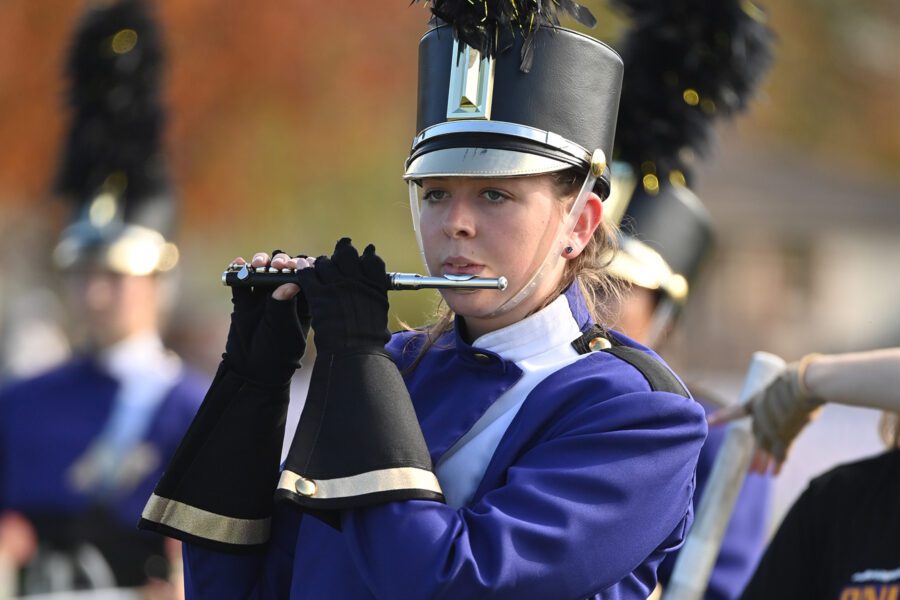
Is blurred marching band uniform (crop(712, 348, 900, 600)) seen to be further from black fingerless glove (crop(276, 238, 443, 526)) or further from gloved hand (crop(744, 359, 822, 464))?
black fingerless glove (crop(276, 238, 443, 526))

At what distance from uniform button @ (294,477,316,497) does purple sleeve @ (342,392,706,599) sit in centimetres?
8

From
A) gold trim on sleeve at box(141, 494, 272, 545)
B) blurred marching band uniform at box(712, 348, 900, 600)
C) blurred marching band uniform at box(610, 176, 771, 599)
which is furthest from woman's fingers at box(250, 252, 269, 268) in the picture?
blurred marching band uniform at box(610, 176, 771, 599)

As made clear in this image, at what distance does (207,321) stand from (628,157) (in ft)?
50.2

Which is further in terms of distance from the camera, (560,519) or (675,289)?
(675,289)

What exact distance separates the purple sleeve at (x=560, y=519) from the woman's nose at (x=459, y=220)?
0.39m

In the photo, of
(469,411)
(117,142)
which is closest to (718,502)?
(469,411)

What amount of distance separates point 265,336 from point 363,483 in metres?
0.48

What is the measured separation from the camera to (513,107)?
9.55 feet

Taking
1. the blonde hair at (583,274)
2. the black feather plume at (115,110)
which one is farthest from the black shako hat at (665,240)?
the black feather plume at (115,110)

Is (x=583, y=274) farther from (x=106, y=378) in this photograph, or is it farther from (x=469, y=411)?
(x=106, y=378)

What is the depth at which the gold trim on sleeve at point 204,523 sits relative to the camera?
120 inches

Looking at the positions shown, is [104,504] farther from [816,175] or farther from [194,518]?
[816,175]

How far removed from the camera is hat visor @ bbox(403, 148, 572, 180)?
2.83 m

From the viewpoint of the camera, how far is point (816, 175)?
27891 millimetres
